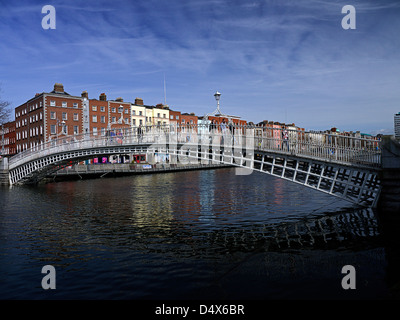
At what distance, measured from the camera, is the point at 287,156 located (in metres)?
18.2

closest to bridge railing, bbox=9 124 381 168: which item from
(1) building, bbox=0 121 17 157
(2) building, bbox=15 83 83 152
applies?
(2) building, bbox=15 83 83 152

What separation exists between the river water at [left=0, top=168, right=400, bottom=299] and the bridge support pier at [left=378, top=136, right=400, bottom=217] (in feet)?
3.80

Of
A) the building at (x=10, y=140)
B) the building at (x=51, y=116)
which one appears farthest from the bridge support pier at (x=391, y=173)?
the building at (x=10, y=140)

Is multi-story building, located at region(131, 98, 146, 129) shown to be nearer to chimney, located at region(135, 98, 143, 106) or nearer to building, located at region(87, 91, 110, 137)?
chimney, located at region(135, 98, 143, 106)

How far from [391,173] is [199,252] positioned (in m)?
9.90

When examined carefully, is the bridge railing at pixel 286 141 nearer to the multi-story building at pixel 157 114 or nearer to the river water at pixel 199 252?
the river water at pixel 199 252

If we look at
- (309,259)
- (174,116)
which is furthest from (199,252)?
(174,116)

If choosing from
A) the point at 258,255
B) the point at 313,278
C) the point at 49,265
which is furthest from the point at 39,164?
the point at 313,278

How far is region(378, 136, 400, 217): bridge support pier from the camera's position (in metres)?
15.4

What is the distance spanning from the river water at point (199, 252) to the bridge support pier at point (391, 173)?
3.80 feet

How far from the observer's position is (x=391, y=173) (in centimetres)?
1554

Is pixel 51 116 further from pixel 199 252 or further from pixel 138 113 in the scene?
pixel 199 252
